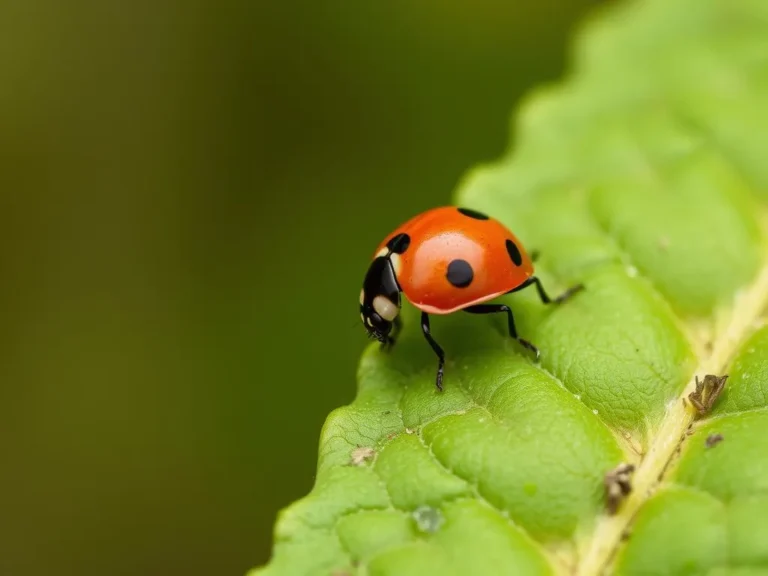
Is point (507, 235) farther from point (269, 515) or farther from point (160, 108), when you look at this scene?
point (160, 108)

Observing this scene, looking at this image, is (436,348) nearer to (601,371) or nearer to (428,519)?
(601,371)

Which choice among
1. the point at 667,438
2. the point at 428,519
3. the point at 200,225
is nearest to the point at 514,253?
the point at 667,438

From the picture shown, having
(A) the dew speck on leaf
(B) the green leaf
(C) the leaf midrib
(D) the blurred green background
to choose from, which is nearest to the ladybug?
(B) the green leaf

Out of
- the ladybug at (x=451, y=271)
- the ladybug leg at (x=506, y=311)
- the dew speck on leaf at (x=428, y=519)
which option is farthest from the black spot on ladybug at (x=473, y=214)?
the dew speck on leaf at (x=428, y=519)

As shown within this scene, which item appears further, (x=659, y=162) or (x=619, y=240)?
(x=659, y=162)

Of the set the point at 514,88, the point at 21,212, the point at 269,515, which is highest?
the point at 21,212

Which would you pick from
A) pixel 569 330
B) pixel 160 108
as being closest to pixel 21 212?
pixel 160 108

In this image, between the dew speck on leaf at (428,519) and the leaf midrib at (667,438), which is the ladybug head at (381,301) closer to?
the dew speck on leaf at (428,519)
